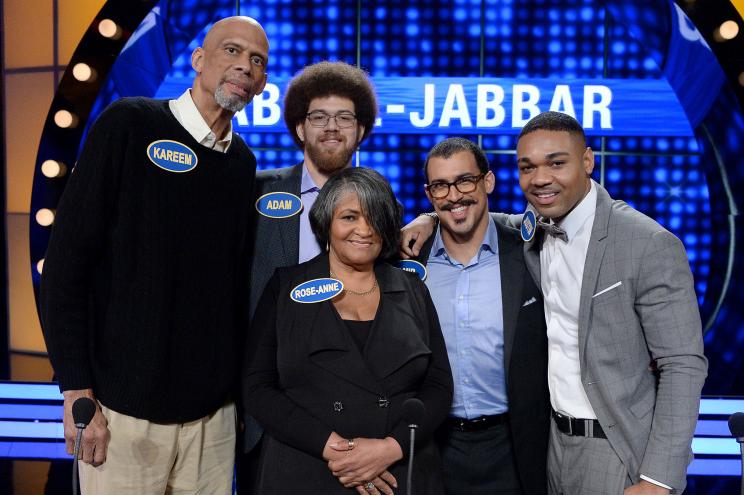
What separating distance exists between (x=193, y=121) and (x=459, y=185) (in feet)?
3.40

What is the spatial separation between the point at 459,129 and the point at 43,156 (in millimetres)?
2427

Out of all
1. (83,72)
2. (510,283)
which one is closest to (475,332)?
(510,283)

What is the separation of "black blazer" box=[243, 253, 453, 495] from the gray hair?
0.60 ft

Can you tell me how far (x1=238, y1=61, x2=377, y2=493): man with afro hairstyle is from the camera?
9.56 feet

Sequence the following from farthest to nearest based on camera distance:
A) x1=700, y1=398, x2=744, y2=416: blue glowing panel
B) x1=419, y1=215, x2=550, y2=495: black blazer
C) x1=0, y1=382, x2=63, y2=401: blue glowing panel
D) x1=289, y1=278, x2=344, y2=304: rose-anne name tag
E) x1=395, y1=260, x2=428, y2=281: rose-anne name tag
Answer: x1=0, y1=382, x2=63, y2=401: blue glowing panel
x1=700, y1=398, x2=744, y2=416: blue glowing panel
x1=395, y1=260, x2=428, y2=281: rose-anne name tag
x1=419, y1=215, x2=550, y2=495: black blazer
x1=289, y1=278, x2=344, y2=304: rose-anne name tag

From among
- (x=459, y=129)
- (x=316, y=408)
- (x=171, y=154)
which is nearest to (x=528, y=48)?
(x=459, y=129)

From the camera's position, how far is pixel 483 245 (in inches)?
117

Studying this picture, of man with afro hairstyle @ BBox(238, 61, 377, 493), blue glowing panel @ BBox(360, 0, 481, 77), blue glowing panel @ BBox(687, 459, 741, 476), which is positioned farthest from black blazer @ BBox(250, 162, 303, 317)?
blue glowing panel @ BBox(687, 459, 741, 476)

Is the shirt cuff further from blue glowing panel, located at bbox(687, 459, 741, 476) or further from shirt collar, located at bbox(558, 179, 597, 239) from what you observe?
blue glowing panel, located at bbox(687, 459, 741, 476)

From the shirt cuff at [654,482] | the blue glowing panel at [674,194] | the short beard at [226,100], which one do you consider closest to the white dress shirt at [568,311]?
the shirt cuff at [654,482]

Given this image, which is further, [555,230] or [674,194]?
[674,194]

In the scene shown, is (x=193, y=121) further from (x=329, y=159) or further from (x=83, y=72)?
(x=83, y=72)

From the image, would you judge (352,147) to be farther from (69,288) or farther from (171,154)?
(69,288)

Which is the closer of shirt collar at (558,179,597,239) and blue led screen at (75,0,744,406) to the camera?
shirt collar at (558,179,597,239)
